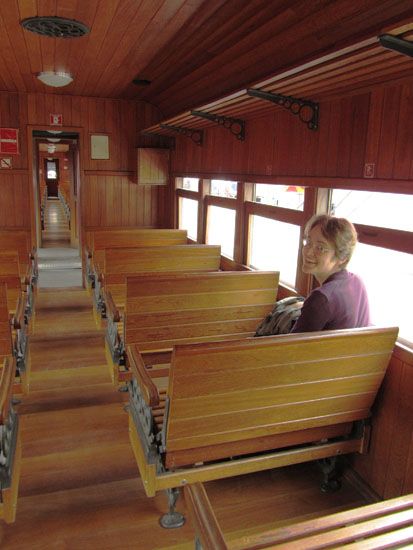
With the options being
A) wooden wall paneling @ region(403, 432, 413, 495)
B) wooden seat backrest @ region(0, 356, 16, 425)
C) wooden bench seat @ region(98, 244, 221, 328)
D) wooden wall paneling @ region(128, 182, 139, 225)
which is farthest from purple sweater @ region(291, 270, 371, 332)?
wooden wall paneling @ region(128, 182, 139, 225)

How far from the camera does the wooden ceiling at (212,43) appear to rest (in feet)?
7.27

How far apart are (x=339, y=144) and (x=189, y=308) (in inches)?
53.9

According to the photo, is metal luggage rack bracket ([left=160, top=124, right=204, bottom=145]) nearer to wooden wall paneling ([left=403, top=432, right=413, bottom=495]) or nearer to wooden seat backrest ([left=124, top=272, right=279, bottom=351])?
wooden seat backrest ([left=124, top=272, right=279, bottom=351])

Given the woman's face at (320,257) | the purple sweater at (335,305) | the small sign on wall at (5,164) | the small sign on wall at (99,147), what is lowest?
the purple sweater at (335,305)

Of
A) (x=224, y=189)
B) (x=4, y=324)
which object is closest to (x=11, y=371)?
(x=4, y=324)

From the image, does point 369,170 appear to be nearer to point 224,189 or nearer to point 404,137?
point 404,137

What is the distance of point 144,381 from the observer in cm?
219

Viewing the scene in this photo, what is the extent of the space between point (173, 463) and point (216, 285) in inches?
48.7

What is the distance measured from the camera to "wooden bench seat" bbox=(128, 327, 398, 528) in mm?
1902

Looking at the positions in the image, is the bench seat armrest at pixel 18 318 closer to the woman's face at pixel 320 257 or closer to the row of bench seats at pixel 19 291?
the row of bench seats at pixel 19 291

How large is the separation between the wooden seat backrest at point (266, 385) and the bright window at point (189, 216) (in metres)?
3.81

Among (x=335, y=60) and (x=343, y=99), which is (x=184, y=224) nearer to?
(x=343, y=99)

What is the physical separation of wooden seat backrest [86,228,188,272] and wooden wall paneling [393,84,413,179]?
320 cm

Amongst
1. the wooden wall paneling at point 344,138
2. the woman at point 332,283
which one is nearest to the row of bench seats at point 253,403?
the woman at point 332,283
